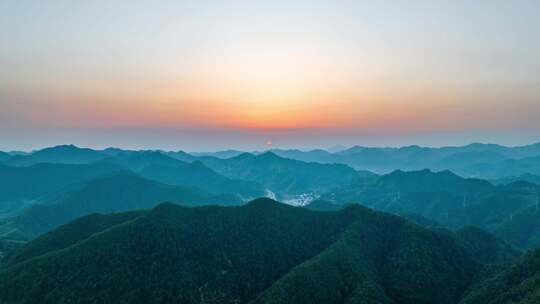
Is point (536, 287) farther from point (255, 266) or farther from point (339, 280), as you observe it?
point (255, 266)

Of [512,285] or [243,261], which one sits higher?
[512,285]

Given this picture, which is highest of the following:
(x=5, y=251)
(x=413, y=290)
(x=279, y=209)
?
(x=279, y=209)

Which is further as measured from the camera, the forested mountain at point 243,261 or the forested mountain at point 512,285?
the forested mountain at point 243,261

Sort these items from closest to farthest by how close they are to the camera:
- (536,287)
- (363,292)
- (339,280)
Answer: (536,287) < (363,292) < (339,280)

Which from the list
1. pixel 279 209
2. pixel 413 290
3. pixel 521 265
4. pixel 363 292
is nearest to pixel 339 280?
pixel 363 292

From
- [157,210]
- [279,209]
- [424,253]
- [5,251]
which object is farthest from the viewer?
[5,251]

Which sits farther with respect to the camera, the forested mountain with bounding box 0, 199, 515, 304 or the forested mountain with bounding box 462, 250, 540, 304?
the forested mountain with bounding box 0, 199, 515, 304

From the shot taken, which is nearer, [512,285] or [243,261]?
[512,285]

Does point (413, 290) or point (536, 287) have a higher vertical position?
point (536, 287)
